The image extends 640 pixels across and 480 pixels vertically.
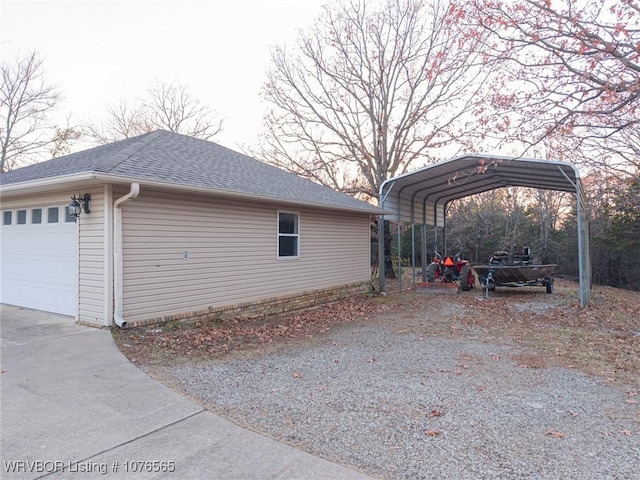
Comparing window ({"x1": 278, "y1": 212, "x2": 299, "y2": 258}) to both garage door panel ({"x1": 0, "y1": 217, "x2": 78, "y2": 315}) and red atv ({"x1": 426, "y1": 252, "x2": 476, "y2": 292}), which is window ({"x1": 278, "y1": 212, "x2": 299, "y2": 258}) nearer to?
garage door panel ({"x1": 0, "y1": 217, "x2": 78, "y2": 315})

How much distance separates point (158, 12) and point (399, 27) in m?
→ 10.0

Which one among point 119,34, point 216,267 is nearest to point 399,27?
point 119,34

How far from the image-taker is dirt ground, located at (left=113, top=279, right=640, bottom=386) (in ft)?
17.6

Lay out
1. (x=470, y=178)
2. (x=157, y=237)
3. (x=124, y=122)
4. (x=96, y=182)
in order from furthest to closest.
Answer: (x=124, y=122) → (x=470, y=178) → (x=157, y=237) → (x=96, y=182)

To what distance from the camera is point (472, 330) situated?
7.54 metres

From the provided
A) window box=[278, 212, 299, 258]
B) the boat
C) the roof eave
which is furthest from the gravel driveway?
the boat

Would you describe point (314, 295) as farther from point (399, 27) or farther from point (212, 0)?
point (399, 27)

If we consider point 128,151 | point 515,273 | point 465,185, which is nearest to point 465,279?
point 515,273

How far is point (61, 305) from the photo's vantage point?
714 cm

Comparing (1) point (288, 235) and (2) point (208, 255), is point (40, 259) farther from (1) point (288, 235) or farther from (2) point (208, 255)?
(1) point (288, 235)

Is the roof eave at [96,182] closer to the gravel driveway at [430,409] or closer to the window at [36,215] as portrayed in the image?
the window at [36,215]

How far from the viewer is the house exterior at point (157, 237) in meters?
6.32

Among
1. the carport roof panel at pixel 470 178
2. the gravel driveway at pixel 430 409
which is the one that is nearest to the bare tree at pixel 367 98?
the carport roof panel at pixel 470 178

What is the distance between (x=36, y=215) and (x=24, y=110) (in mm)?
19894
